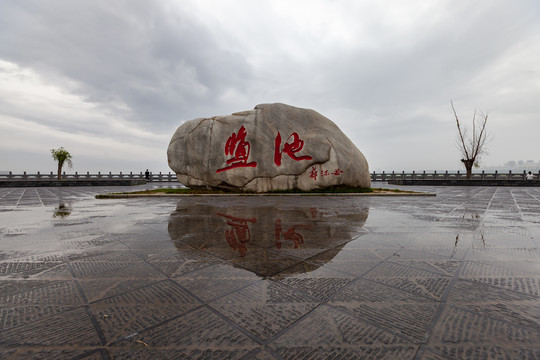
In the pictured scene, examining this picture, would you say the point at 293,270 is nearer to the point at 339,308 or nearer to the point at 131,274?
the point at 339,308

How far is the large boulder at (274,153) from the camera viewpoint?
13.4m

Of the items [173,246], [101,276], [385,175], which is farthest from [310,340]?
[385,175]

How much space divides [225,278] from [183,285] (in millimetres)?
430

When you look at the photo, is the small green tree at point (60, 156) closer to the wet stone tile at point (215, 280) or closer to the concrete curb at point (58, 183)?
the concrete curb at point (58, 183)

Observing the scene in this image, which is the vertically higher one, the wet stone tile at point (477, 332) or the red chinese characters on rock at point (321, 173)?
the red chinese characters on rock at point (321, 173)

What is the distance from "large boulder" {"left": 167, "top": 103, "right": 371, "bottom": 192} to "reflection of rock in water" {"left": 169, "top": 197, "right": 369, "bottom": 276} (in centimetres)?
676
